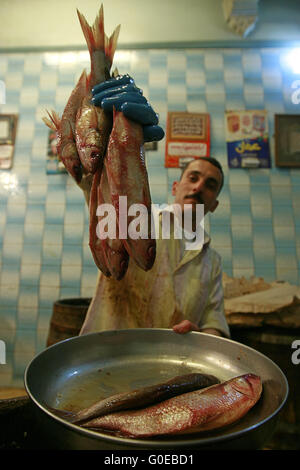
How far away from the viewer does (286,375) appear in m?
1.71

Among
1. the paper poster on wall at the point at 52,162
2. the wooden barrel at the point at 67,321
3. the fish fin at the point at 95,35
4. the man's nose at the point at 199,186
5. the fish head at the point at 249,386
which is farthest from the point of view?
the paper poster on wall at the point at 52,162

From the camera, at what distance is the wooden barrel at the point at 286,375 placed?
1.69 meters

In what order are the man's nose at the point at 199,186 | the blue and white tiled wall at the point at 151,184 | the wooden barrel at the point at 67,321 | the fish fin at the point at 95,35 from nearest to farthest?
the fish fin at the point at 95,35 → the man's nose at the point at 199,186 → the wooden barrel at the point at 67,321 → the blue and white tiled wall at the point at 151,184

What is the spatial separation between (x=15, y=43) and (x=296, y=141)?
3001 millimetres

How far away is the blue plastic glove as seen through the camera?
0.70 metres

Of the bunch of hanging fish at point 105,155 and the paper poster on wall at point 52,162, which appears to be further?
the paper poster on wall at point 52,162

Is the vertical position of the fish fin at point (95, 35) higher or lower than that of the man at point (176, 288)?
higher

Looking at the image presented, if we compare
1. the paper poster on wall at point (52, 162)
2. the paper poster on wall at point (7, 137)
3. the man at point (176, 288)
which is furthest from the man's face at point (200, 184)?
the paper poster on wall at point (7, 137)

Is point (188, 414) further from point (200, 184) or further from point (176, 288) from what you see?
point (200, 184)

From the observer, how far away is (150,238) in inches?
25.5

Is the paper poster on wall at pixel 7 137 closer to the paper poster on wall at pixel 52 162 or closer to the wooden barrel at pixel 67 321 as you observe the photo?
the paper poster on wall at pixel 52 162

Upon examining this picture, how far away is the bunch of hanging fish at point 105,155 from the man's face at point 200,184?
93 cm

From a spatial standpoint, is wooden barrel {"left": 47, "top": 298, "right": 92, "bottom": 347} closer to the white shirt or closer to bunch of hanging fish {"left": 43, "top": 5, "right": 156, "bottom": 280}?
the white shirt
